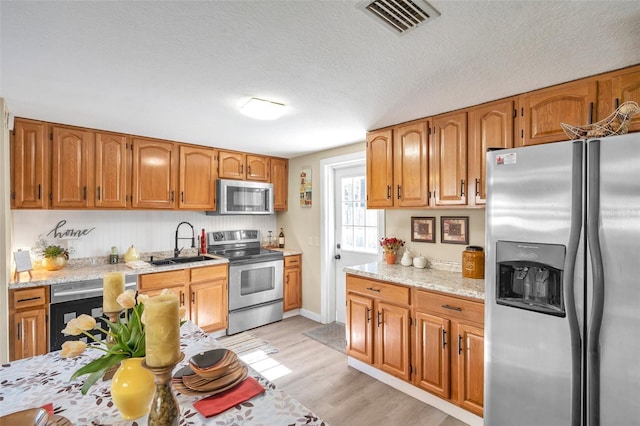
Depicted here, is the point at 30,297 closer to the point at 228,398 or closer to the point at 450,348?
the point at 228,398

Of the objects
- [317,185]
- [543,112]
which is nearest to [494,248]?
[543,112]

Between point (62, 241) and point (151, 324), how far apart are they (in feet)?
10.7

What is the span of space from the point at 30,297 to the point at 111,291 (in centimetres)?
210

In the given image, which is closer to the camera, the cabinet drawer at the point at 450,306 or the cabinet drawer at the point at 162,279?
the cabinet drawer at the point at 450,306

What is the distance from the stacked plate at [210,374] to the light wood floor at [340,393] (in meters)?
1.36

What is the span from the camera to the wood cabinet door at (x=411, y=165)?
273cm

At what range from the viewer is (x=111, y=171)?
319cm

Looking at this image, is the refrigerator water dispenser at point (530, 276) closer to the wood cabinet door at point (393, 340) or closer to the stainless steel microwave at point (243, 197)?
the wood cabinet door at point (393, 340)

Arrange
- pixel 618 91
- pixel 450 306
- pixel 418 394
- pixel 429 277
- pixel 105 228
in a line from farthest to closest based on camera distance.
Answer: pixel 105 228, pixel 429 277, pixel 418 394, pixel 450 306, pixel 618 91

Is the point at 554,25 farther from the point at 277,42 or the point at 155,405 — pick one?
the point at 155,405

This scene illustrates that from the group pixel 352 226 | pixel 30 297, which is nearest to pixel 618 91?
pixel 352 226

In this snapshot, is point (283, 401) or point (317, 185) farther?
point (317, 185)

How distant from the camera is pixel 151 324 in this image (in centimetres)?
76

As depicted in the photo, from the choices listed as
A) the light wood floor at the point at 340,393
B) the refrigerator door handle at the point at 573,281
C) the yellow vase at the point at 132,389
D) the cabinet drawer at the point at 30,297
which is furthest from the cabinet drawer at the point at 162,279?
the refrigerator door handle at the point at 573,281
